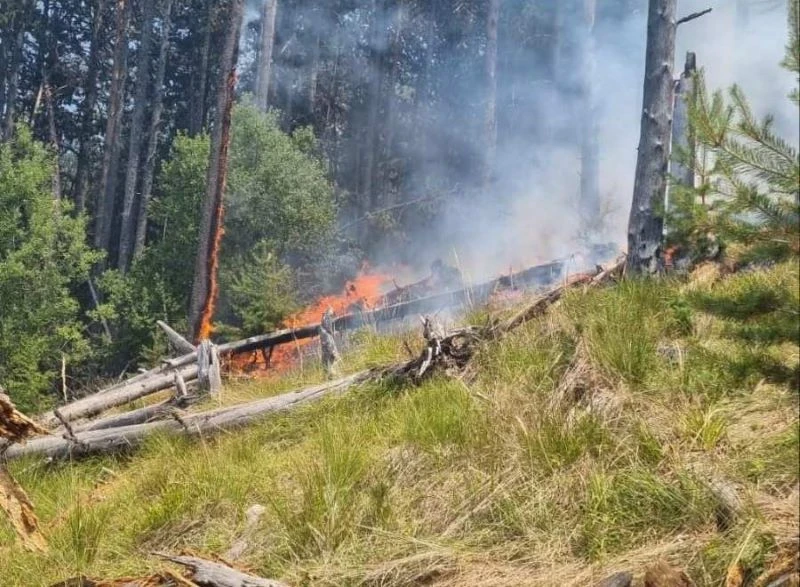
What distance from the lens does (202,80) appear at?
2902cm

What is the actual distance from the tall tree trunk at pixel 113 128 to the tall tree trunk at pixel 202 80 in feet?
14.5

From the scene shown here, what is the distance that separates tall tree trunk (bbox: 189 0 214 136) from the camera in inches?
1142

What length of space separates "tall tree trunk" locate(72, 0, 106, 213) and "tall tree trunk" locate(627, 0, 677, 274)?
963 inches

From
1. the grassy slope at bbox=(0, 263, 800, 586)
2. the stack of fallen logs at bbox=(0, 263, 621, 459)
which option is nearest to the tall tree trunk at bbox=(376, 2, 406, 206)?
the stack of fallen logs at bbox=(0, 263, 621, 459)

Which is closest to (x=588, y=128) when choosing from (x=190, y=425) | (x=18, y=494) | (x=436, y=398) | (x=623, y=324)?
(x=190, y=425)

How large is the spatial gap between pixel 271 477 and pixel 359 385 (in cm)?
140

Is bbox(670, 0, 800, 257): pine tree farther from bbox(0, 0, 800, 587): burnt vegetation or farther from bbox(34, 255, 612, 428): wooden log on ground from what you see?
bbox(34, 255, 612, 428): wooden log on ground

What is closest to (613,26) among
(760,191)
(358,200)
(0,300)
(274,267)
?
(358,200)

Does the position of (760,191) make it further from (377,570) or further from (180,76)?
(180,76)

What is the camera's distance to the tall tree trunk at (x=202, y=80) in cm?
2900

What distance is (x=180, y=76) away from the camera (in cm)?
3219

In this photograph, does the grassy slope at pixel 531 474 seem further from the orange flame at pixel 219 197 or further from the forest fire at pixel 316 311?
the orange flame at pixel 219 197

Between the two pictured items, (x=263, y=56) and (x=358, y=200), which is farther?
(x=358, y=200)

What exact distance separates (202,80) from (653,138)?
81.4 ft
